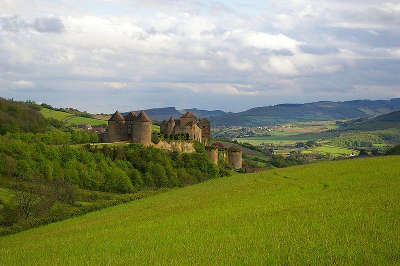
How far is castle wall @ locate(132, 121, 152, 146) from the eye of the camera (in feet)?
223

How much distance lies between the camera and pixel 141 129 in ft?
223

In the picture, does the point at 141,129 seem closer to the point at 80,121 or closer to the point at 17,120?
the point at 17,120

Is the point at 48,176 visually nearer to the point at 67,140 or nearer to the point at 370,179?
the point at 67,140

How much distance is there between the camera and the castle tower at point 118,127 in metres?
70.1

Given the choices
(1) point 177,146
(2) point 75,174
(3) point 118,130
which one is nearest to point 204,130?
(1) point 177,146

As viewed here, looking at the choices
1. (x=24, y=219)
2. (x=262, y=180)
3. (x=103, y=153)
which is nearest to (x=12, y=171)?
(x=103, y=153)

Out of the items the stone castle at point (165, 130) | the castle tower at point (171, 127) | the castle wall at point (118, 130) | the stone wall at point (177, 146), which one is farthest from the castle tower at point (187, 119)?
the castle wall at point (118, 130)

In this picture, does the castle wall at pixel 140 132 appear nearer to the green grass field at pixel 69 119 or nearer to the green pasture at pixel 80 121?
the green pasture at pixel 80 121

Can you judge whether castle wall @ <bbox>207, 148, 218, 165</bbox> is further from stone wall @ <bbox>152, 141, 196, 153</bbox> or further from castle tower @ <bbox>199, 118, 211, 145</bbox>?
castle tower @ <bbox>199, 118, 211, 145</bbox>

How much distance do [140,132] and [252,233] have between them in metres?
47.9

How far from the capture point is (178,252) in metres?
19.2

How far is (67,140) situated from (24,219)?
39.1m

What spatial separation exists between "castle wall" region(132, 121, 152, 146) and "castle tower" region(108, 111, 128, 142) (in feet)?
8.05

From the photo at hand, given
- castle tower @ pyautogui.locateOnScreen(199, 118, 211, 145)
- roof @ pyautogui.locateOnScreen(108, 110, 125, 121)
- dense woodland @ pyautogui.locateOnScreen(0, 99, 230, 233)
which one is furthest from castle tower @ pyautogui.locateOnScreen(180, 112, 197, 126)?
roof @ pyautogui.locateOnScreen(108, 110, 125, 121)
